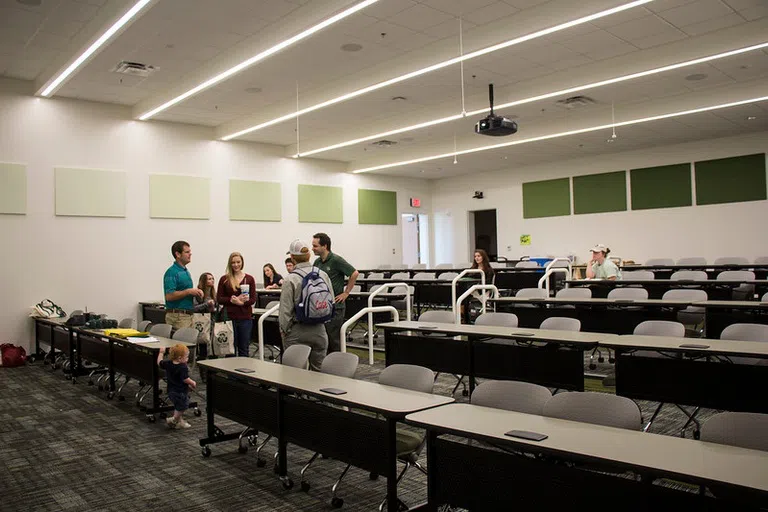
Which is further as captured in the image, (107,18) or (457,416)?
(107,18)

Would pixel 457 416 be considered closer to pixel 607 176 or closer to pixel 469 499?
pixel 469 499

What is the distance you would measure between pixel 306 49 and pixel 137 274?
19.2 feet

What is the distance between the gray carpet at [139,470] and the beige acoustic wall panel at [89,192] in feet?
16.9

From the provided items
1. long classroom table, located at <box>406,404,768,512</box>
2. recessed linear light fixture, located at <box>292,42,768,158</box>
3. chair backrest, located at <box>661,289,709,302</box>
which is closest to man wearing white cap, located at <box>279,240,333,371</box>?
long classroom table, located at <box>406,404,768,512</box>

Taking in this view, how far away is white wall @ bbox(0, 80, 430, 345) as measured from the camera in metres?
9.88

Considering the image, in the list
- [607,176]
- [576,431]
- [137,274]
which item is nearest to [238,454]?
[576,431]

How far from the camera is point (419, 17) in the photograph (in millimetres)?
7051

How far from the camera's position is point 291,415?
398 cm

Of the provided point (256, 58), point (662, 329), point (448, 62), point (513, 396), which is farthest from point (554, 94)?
point (513, 396)

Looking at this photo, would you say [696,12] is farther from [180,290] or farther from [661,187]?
[661,187]

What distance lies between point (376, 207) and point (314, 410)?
13087mm

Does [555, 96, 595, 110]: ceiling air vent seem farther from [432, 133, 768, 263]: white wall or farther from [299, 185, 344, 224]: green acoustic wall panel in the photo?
[299, 185, 344, 224]: green acoustic wall panel

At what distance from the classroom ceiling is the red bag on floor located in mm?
4282

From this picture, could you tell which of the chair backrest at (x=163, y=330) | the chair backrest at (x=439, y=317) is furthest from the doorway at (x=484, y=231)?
the chair backrest at (x=163, y=330)
